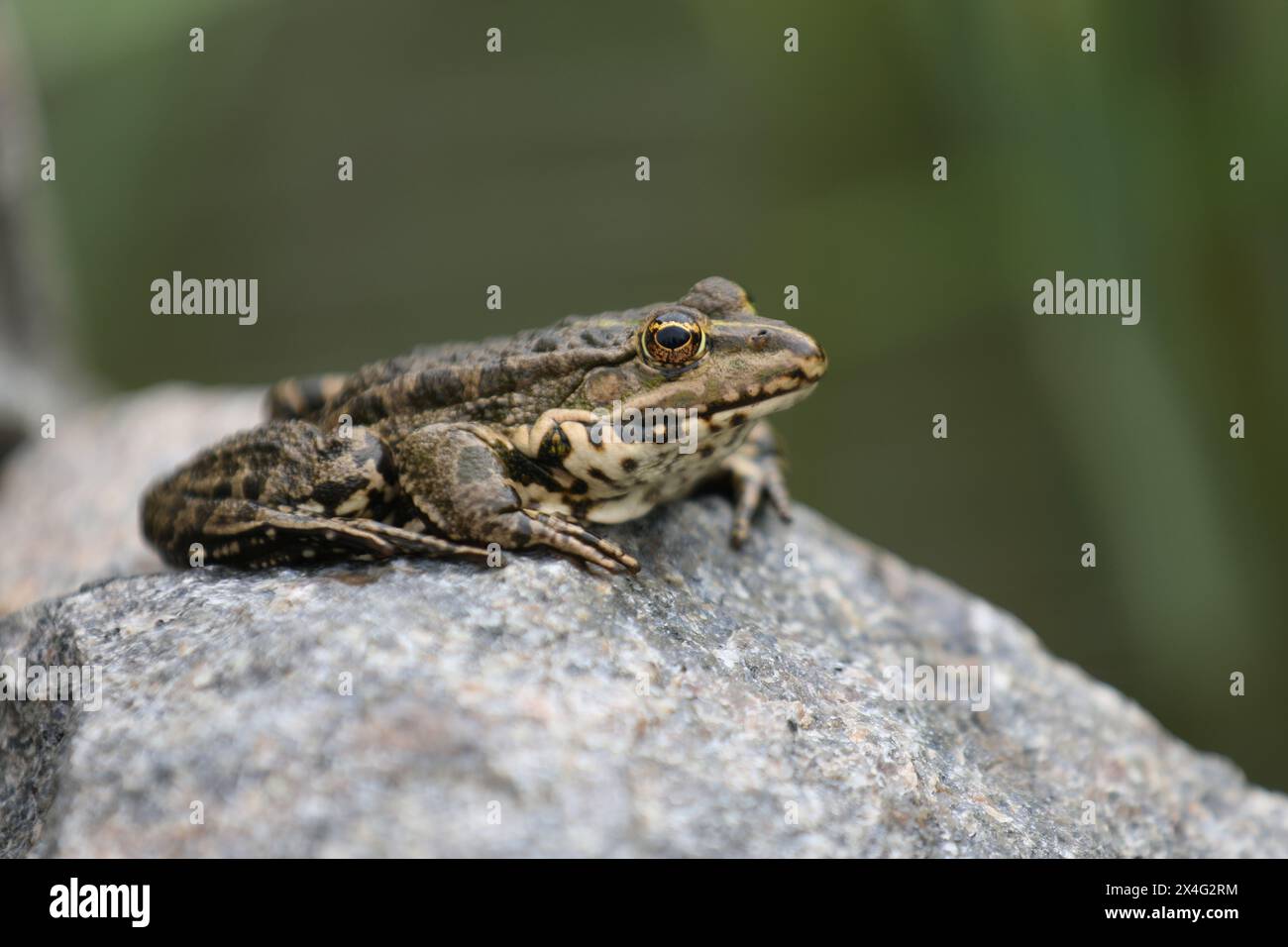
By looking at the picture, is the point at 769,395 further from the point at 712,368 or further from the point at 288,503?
the point at 288,503

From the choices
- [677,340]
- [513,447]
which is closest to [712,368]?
[677,340]

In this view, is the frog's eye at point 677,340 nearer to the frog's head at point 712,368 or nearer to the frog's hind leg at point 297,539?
the frog's head at point 712,368

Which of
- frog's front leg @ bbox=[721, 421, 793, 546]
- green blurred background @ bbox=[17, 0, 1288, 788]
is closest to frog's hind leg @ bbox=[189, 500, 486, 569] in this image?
frog's front leg @ bbox=[721, 421, 793, 546]

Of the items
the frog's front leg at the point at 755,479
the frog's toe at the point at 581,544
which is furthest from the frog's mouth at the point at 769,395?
the frog's front leg at the point at 755,479

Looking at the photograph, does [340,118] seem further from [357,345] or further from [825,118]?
[825,118]

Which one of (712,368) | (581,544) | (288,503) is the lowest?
(581,544)

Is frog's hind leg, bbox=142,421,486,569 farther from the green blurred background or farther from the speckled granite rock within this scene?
the green blurred background
